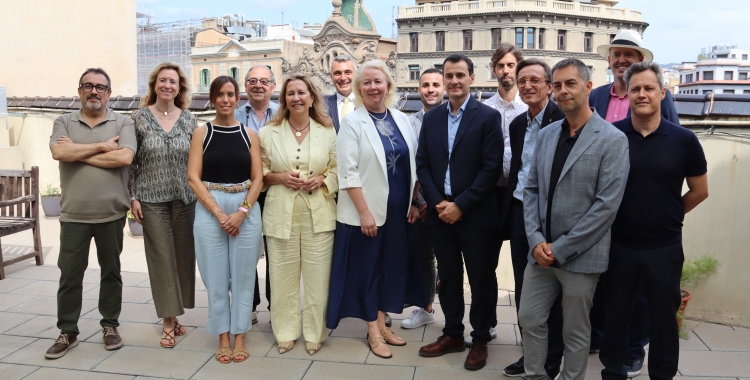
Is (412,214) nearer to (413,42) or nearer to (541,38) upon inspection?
(541,38)

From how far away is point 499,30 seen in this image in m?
48.6

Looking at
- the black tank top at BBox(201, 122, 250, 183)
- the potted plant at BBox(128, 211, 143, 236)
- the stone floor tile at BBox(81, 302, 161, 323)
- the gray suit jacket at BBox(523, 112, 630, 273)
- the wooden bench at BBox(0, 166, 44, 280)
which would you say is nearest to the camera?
the gray suit jacket at BBox(523, 112, 630, 273)

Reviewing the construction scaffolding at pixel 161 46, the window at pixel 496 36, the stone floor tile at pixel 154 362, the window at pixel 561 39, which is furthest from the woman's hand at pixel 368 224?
the window at pixel 561 39

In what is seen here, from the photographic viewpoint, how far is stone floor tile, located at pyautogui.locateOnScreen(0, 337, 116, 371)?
157 inches

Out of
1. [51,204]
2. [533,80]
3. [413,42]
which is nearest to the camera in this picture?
[533,80]

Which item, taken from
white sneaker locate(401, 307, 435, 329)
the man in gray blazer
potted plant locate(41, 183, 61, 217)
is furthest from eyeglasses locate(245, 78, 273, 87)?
potted plant locate(41, 183, 61, 217)

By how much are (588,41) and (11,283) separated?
2026 inches

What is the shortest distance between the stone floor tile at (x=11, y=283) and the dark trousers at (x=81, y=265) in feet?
5.87

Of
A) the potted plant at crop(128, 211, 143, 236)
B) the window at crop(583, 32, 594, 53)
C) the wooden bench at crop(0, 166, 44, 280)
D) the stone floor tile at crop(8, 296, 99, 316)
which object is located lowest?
the stone floor tile at crop(8, 296, 99, 316)

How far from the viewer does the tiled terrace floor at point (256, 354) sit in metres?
3.84

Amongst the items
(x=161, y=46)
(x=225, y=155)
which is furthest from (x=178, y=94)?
(x=161, y=46)

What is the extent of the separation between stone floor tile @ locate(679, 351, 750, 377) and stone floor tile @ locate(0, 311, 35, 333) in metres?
4.76

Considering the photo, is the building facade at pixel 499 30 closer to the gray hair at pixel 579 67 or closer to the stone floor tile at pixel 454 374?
the stone floor tile at pixel 454 374

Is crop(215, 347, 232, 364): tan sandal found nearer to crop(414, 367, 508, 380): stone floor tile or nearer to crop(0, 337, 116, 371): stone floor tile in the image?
crop(0, 337, 116, 371): stone floor tile
